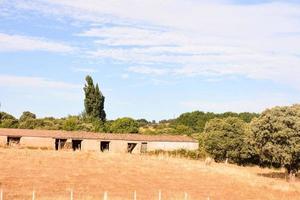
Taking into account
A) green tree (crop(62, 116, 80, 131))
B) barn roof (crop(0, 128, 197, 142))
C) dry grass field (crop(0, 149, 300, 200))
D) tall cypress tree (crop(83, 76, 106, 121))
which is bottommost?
dry grass field (crop(0, 149, 300, 200))

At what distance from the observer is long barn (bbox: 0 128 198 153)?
7988 centimetres

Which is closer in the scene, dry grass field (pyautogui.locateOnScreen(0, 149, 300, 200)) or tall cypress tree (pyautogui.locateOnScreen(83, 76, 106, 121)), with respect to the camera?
Answer: dry grass field (pyautogui.locateOnScreen(0, 149, 300, 200))

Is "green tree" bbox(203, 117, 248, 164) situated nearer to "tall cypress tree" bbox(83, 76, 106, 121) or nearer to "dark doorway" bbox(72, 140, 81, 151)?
"dark doorway" bbox(72, 140, 81, 151)

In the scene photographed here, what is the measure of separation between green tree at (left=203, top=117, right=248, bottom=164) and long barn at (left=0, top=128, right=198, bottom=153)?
337 inches

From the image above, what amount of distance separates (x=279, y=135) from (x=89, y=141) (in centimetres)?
3495

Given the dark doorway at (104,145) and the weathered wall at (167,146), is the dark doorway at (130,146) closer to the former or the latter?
the weathered wall at (167,146)

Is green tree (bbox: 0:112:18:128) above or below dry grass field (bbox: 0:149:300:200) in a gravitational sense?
above

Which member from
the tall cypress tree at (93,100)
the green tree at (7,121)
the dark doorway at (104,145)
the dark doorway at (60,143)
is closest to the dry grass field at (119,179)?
the dark doorway at (60,143)

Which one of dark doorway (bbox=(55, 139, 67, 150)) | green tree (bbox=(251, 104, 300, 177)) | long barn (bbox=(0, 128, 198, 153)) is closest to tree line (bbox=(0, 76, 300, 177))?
green tree (bbox=(251, 104, 300, 177))

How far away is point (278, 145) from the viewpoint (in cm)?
6116

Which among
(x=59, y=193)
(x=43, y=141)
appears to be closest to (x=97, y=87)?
(x=43, y=141)

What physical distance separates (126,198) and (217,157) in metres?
46.9

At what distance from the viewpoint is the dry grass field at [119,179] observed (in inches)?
1758

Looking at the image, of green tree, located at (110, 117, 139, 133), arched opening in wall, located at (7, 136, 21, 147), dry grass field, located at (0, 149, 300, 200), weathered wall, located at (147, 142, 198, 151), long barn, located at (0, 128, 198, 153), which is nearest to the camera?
dry grass field, located at (0, 149, 300, 200)
